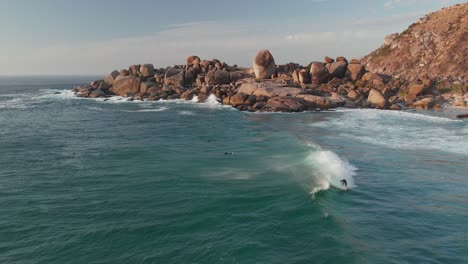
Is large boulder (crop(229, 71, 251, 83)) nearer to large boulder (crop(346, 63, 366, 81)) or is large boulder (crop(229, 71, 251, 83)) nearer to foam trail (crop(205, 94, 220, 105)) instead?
foam trail (crop(205, 94, 220, 105))

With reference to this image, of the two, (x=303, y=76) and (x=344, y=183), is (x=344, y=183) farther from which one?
(x=303, y=76)

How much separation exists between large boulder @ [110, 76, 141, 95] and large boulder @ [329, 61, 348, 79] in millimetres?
44807

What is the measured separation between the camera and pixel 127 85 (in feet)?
280

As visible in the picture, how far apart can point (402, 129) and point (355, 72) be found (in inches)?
1415

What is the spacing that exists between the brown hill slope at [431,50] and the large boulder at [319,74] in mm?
40541

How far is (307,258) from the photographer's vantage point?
44.6 feet

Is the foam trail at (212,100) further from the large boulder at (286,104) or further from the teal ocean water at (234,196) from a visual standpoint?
the teal ocean water at (234,196)

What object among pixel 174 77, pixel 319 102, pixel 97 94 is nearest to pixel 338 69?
pixel 319 102

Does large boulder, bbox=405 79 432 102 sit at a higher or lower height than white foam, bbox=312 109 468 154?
higher

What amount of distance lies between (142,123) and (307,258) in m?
38.0

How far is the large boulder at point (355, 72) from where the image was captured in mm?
75875

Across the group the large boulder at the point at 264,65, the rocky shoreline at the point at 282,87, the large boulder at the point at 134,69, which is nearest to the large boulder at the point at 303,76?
the rocky shoreline at the point at 282,87

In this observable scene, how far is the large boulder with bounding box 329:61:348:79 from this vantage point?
7475cm

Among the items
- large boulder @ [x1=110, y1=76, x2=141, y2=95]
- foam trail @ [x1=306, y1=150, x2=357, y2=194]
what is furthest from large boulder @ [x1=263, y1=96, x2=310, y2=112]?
large boulder @ [x1=110, y1=76, x2=141, y2=95]
